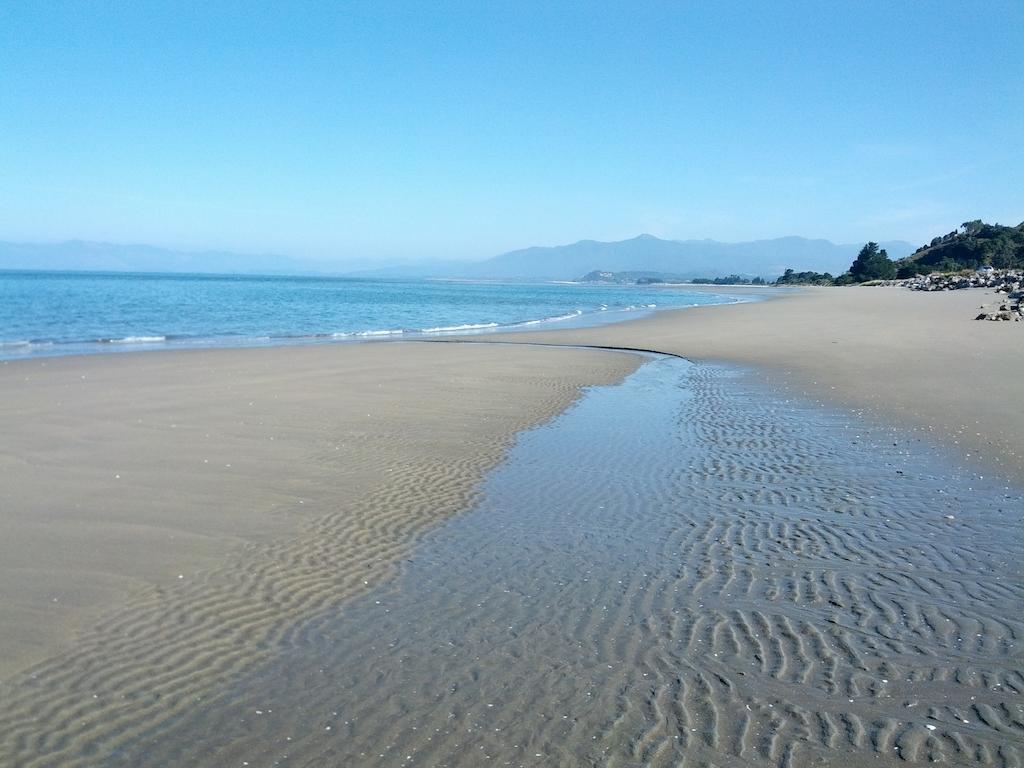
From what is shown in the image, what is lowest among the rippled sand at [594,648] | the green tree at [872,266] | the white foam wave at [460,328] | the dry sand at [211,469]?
the white foam wave at [460,328]

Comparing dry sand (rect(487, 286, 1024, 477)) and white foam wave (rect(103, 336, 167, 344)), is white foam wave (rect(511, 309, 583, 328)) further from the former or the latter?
white foam wave (rect(103, 336, 167, 344))

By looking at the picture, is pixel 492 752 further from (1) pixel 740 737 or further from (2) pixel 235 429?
(2) pixel 235 429

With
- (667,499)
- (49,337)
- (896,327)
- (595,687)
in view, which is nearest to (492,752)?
(595,687)

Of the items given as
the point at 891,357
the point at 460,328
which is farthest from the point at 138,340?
the point at 891,357

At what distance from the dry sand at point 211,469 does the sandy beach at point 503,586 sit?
0.05 meters

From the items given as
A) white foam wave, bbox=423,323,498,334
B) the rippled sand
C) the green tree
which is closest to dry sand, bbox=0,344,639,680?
the rippled sand

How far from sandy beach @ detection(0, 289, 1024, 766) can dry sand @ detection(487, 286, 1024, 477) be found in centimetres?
25

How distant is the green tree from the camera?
106 meters

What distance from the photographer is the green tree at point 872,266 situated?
106500 mm

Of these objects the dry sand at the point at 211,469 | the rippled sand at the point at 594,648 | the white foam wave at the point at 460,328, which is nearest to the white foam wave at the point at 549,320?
the white foam wave at the point at 460,328

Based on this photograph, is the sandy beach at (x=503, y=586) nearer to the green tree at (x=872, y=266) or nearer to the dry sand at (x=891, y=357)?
the dry sand at (x=891, y=357)

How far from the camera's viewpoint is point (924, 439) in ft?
39.1

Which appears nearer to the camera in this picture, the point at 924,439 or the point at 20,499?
the point at 20,499

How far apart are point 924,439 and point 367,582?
9.15m
